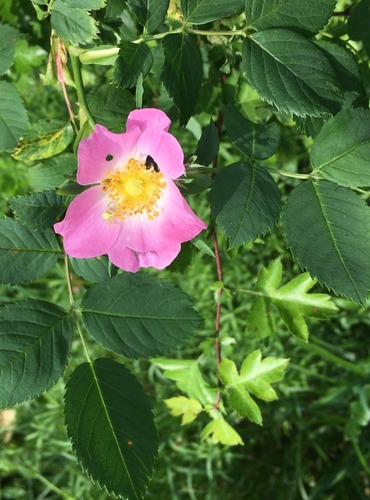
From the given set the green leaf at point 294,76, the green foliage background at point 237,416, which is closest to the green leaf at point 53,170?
the green leaf at point 294,76

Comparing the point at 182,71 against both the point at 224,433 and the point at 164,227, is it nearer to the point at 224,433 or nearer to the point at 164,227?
the point at 164,227

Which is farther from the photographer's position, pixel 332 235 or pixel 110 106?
pixel 110 106

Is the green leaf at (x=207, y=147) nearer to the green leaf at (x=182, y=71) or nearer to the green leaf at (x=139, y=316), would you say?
the green leaf at (x=182, y=71)

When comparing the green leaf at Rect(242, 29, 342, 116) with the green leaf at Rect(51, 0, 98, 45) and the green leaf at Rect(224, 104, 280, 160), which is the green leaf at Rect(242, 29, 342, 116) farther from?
the green leaf at Rect(51, 0, 98, 45)

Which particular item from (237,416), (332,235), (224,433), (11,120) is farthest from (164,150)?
(237,416)

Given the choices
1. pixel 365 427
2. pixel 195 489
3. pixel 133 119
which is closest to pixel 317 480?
pixel 365 427

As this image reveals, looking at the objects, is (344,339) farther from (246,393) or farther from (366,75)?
(366,75)

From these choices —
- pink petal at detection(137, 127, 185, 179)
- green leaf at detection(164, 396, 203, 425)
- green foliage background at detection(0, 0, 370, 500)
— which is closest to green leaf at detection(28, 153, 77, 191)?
pink petal at detection(137, 127, 185, 179)
